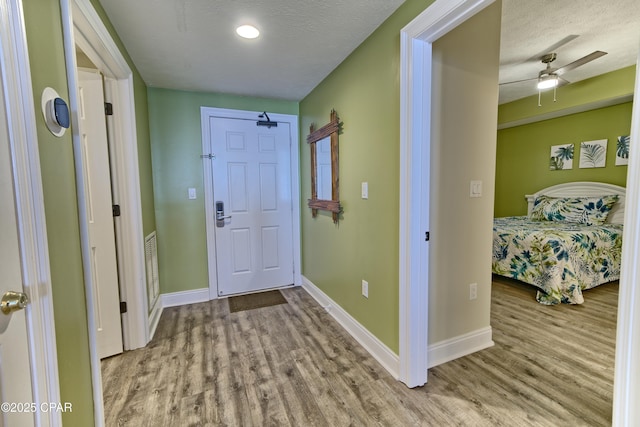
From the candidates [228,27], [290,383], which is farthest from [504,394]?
[228,27]

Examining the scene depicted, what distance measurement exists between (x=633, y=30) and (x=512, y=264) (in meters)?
2.33

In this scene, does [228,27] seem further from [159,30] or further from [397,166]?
[397,166]

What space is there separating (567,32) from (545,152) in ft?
8.83

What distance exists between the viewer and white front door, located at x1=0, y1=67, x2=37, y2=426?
0.71 meters

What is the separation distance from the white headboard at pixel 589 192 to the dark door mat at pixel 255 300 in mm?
4279

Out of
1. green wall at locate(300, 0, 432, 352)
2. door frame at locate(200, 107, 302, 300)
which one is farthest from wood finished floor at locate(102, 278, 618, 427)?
door frame at locate(200, 107, 302, 300)

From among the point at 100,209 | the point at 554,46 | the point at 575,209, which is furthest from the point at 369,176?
the point at 575,209

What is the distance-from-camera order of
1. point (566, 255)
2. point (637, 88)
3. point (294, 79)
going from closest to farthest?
point (637, 88)
point (294, 79)
point (566, 255)

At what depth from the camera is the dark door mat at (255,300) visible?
284cm

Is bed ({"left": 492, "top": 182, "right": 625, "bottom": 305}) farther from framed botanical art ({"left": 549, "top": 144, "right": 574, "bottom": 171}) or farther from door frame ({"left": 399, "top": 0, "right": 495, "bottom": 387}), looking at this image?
door frame ({"left": 399, "top": 0, "right": 495, "bottom": 387})

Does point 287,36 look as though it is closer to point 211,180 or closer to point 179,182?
point 211,180

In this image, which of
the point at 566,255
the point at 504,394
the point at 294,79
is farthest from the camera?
the point at 566,255

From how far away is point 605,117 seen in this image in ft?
12.1

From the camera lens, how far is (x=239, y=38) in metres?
1.88
